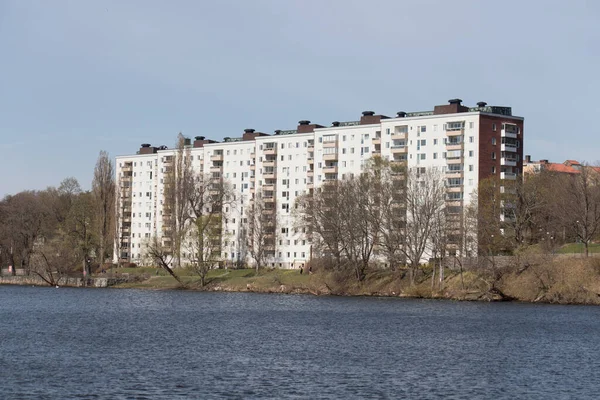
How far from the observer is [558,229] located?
136 metres

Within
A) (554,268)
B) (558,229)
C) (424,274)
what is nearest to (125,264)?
(424,274)

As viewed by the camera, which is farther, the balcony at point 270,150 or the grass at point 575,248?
the balcony at point 270,150

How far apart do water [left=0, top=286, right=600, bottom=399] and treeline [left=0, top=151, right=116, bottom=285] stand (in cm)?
5017

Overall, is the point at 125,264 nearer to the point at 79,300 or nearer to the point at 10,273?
the point at 10,273

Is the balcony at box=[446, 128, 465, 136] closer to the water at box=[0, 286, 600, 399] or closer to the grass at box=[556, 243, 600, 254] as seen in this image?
the grass at box=[556, 243, 600, 254]

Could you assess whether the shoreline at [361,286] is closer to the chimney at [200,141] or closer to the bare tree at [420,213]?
the bare tree at [420,213]

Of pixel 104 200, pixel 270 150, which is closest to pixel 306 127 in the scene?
pixel 270 150

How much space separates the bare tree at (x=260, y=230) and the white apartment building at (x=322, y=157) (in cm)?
373

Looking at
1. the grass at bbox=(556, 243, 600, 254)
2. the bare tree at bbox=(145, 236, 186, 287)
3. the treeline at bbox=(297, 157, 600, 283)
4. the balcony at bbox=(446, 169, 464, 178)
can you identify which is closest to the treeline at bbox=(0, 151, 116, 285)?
the bare tree at bbox=(145, 236, 186, 287)

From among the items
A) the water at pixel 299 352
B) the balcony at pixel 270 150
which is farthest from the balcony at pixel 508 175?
the water at pixel 299 352

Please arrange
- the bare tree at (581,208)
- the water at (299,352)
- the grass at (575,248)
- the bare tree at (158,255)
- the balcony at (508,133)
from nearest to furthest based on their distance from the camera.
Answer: the water at (299,352)
the bare tree at (581,208)
the grass at (575,248)
the bare tree at (158,255)
the balcony at (508,133)

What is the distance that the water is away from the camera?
132 feet

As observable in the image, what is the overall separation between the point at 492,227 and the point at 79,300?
56865mm

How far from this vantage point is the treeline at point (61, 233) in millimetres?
142250
